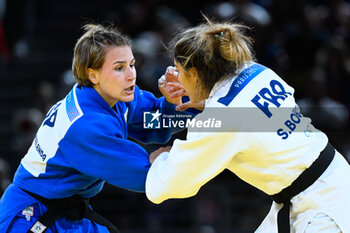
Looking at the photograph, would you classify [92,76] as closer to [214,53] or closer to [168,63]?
[214,53]

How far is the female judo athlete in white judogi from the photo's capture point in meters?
2.84

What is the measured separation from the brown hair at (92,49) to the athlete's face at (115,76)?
0.10 ft

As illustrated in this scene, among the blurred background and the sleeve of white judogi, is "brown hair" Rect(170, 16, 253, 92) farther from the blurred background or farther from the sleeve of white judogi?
the blurred background

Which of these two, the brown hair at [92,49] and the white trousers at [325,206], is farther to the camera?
the brown hair at [92,49]

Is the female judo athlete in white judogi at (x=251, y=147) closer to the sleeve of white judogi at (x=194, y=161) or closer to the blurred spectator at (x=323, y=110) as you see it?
the sleeve of white judogi at (x=194, y=161)

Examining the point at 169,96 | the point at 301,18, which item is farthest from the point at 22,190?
the point at 301,18

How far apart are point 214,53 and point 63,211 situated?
1.21 m

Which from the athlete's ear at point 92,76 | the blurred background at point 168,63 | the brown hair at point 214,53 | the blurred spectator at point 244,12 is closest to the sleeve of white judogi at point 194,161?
the brown hair at point 214,53

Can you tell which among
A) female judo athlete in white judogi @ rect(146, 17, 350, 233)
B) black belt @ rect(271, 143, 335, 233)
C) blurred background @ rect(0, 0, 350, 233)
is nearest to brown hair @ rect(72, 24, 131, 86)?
female judo athlete in white judogi @ rect(146, 17, 350, 233)

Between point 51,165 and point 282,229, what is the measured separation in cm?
127

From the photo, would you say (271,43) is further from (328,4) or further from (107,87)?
(107,87)

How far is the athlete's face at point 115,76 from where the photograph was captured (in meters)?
3.28

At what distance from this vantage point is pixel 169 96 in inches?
144

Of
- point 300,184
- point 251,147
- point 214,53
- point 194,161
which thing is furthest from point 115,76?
point 300,184
